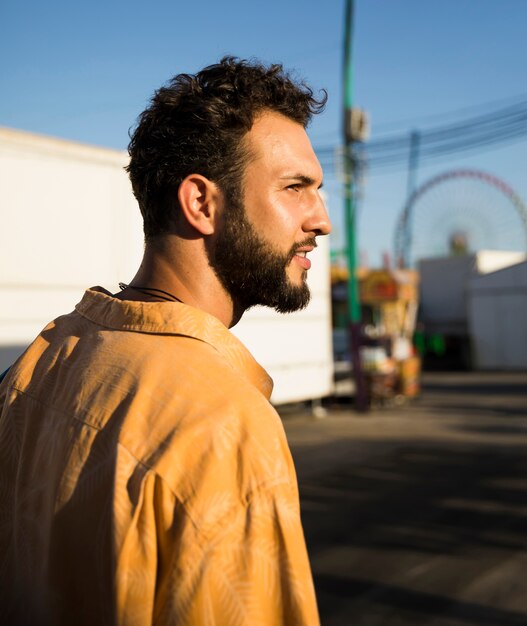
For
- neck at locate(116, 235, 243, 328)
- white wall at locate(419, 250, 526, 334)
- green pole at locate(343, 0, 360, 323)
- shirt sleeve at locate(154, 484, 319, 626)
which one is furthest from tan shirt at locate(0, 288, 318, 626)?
white wall at locate(419, 250, 526, 334)

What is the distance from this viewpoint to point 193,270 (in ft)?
4.52

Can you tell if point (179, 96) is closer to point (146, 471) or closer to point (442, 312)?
point (146, 471)

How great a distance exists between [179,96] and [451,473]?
8033 mm

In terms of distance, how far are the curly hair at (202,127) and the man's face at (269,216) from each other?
3 centimetres

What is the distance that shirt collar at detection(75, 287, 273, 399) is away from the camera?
3.89ft

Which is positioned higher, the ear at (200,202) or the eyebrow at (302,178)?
the eyebrow at (302,178)

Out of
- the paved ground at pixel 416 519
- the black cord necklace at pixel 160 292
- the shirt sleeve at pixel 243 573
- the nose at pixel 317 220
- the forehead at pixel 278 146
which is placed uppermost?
the forehead at pixel 278 146

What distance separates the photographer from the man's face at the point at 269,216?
139cm

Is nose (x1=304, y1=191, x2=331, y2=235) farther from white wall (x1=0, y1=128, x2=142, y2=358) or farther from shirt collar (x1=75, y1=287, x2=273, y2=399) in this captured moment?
white wall (x1=0, y1=128, x2=142, y2=358)

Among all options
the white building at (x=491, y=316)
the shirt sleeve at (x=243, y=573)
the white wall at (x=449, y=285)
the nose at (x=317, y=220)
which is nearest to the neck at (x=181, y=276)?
the nose at (x=317, y=220)

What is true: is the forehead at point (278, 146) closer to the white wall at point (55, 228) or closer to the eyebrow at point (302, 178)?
the eyebrow at point (302, 178)

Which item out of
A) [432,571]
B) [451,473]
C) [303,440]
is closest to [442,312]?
[303,440]

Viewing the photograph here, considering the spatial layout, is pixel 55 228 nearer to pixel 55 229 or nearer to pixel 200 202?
pixel 55 229

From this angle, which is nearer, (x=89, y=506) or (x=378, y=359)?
(x=89, y=506)
